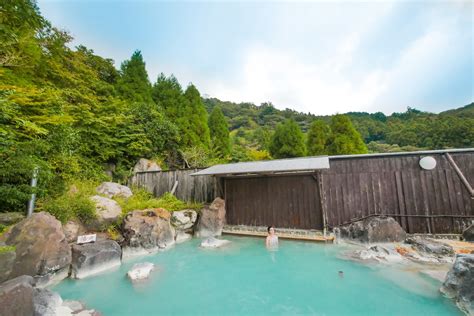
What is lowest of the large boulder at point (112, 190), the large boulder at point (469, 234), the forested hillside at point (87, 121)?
the large boulder at point (469, 234)

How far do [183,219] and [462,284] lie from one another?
249 inches

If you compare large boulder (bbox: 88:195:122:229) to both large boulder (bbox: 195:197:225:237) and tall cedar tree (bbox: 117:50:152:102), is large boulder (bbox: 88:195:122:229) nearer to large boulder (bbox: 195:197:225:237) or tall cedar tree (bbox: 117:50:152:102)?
large boulder (bbox: 195:197:225:237)

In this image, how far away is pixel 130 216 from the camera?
206 inches

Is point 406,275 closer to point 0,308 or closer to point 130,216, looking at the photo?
point 0,308

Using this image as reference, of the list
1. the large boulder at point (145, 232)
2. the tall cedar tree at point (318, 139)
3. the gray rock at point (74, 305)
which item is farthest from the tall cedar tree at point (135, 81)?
the tall cedar tree at point (318, 139)

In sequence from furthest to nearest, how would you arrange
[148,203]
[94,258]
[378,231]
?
[148,203]
[378,231]
[94,258]

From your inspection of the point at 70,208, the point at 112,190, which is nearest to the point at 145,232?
the point at 70,208

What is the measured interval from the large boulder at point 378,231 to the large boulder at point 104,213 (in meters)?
6.68

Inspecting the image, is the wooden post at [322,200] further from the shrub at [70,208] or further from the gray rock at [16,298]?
the shrub at [70,208]

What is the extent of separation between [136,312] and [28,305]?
123cm

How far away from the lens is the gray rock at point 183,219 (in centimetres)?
644

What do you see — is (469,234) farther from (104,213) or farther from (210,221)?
(104,213)

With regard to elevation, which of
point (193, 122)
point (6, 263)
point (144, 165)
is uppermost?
point (193, 122)

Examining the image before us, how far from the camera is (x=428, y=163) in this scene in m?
5.21
